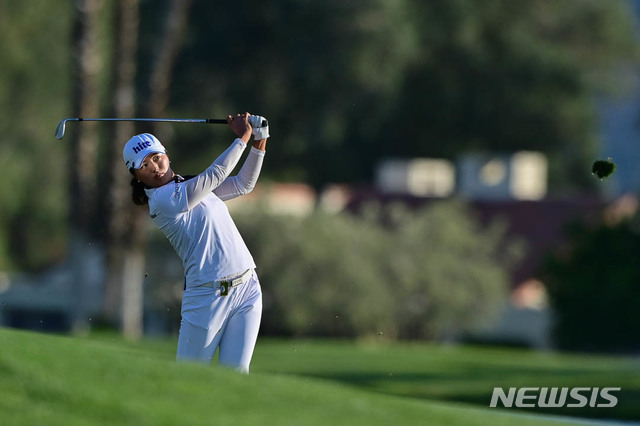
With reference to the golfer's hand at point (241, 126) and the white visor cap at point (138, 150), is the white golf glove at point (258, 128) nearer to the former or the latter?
the golfer's hand at point (241, 126)

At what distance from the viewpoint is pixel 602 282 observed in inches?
1175

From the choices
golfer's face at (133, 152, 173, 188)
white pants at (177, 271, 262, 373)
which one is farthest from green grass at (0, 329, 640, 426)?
golfer's face at (133, 152, 173, 188)

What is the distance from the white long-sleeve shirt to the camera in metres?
8.83

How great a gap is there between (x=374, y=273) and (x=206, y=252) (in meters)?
24.1

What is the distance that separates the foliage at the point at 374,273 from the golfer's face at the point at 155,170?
74.9 ft

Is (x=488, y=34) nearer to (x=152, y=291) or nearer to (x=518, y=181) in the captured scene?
(x=518, y=181)

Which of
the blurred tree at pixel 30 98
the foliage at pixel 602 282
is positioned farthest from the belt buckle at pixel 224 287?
the blurred tree at pixel 30 98

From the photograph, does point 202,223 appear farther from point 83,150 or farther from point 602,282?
point 83,150

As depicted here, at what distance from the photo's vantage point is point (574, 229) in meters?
30.0

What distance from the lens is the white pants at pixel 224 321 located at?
8953 mm

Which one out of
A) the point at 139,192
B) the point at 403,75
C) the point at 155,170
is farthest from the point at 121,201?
the point at 403,75

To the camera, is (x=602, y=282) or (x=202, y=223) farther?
(x=602, y=282)

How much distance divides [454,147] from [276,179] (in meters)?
6.99

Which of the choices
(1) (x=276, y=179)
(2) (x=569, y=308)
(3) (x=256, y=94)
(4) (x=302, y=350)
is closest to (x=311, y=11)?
(3) (x=256, y=94)
